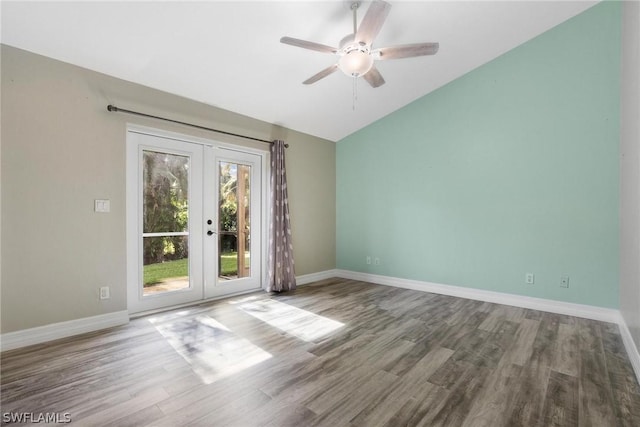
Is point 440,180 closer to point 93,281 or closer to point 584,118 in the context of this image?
point 584,118

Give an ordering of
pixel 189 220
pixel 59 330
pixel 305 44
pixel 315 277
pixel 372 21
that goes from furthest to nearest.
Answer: pixel 315 277
pixel 189 220
pixel 59 330
pixel 305 44
pixel 372 21

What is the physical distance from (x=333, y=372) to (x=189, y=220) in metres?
2.57

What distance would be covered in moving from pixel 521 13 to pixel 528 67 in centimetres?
74

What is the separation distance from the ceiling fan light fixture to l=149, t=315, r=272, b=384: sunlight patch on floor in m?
2.50

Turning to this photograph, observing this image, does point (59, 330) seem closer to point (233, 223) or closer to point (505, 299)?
point (233, 223)

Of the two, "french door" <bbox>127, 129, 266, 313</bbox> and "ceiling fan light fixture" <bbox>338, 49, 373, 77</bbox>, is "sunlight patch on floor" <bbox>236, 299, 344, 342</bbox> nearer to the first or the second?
"french door" <bbox>127, 129, 266, 313</bbox>

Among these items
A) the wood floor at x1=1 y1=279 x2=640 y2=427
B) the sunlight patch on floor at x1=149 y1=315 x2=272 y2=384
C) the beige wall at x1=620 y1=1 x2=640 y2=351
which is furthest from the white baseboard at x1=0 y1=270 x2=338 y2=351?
the beige wall at x1=620 y1=1 x2=640 y2=351

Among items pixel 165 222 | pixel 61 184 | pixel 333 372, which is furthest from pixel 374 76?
pixel 61 184

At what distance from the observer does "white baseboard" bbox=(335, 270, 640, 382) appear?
258cm

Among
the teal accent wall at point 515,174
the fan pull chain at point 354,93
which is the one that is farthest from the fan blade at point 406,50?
the teal accent wall at point 515,174

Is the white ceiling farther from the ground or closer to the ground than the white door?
farther from the ground

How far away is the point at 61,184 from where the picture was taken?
2748 mm

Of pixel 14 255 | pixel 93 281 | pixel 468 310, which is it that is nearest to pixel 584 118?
pixel 468 310

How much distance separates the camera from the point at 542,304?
3.56 metres
